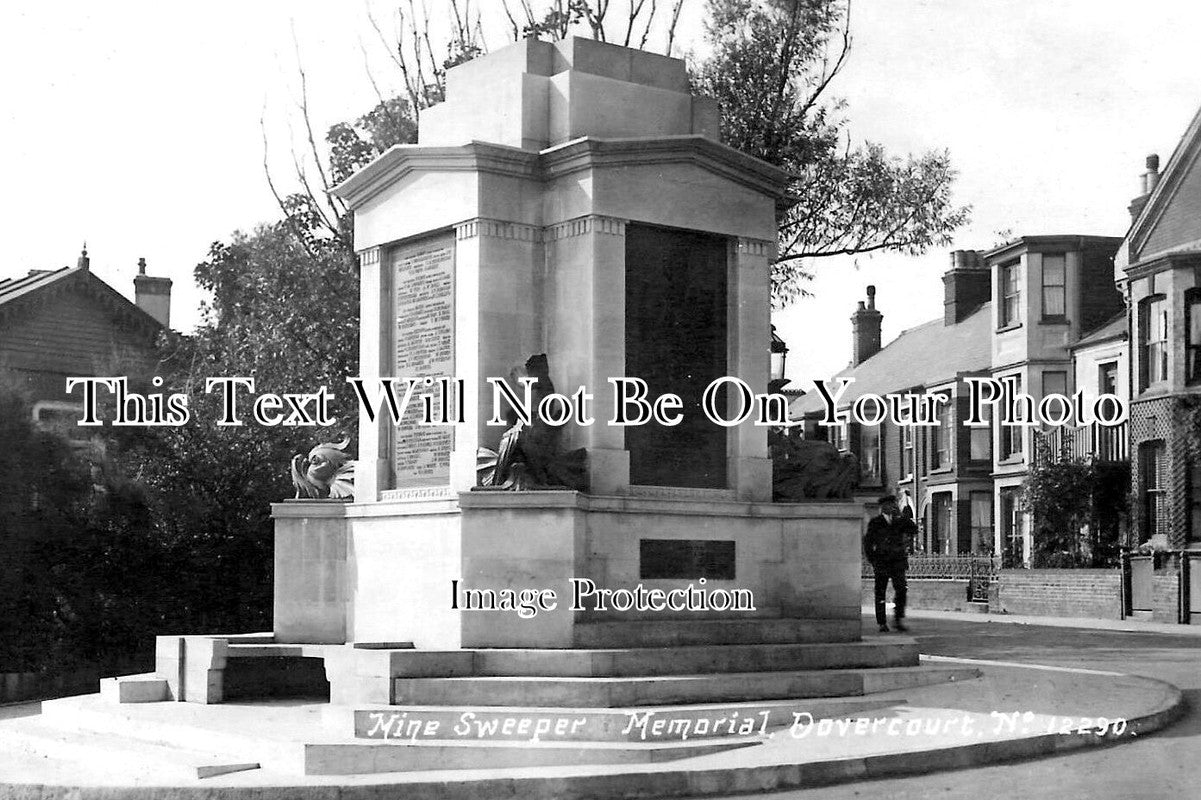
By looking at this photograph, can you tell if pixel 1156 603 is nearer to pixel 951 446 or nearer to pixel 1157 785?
pixel 951 446

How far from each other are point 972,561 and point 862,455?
2009 centimetres

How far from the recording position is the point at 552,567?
1468cm

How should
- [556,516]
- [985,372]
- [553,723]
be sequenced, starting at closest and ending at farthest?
[553,723], [556,516], [985,372]

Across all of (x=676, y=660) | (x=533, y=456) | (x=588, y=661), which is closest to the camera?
(x=588, y=661)

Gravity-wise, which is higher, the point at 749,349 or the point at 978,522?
the point at 749,349

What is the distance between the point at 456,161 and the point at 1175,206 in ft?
98.2

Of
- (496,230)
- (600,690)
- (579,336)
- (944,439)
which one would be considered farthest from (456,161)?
(944,439)

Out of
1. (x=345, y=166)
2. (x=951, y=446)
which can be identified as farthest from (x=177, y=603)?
(x=951, y=446)

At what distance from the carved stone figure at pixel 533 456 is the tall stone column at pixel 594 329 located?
0.61 feet

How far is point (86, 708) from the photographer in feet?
51.5

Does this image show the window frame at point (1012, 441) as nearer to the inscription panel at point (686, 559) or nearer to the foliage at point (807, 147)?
the foliage at point (807, 147)

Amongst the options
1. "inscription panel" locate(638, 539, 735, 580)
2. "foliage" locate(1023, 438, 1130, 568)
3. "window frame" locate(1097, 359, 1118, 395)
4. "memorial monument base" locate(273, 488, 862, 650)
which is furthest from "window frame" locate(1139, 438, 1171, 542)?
"inscription panel" locate(638, 539, 735, 580)

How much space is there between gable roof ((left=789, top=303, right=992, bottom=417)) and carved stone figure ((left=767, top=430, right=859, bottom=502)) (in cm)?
3898

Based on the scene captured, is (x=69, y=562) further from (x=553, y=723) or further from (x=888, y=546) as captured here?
(x=553, y=723)
